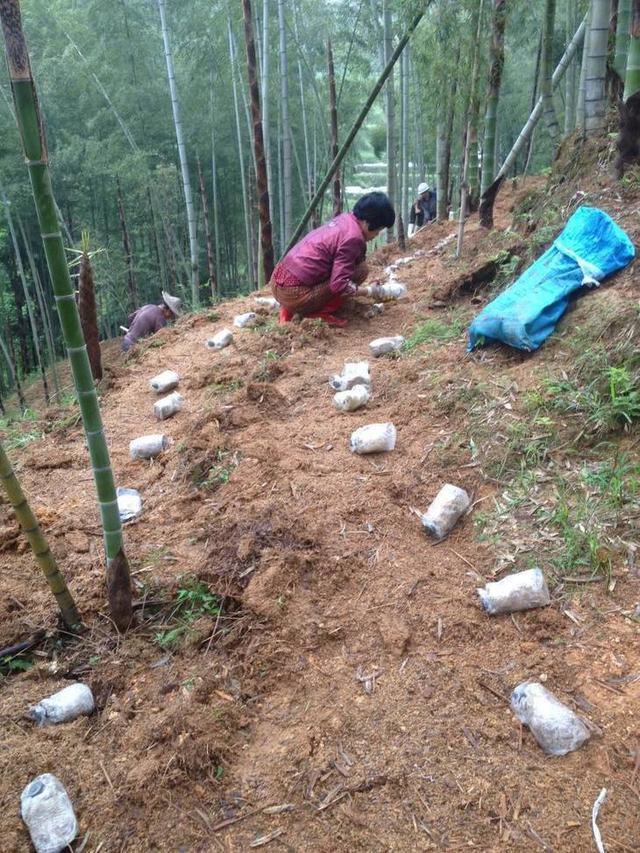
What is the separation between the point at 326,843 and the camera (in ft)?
4.07

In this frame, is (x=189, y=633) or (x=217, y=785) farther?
(x=189, y=633)

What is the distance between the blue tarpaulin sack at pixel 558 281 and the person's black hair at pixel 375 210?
4.13 feet

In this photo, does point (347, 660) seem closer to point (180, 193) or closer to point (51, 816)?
point (51, 816)

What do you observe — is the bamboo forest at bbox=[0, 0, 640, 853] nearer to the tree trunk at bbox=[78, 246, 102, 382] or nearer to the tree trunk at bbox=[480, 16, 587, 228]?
the tree trunk at bbox=[78, 246, 102, 382]

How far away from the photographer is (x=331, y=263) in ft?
13.2

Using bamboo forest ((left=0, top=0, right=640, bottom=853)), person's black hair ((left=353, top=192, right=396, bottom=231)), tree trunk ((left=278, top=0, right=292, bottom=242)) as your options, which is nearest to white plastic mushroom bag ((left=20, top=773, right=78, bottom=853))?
bamboo forest ((left=0, top=0, right=640, bottom=853))

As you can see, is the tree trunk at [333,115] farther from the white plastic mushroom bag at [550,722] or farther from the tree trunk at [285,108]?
the white plastic mushroom bag at [550,722]

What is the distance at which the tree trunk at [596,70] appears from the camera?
3.85 metres

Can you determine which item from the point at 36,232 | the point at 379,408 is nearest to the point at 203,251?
the point at 36,232

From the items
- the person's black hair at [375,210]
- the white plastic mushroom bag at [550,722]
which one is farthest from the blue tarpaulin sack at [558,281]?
the white plastic mushroom bag at [550,722]

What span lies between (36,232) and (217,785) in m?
11.9

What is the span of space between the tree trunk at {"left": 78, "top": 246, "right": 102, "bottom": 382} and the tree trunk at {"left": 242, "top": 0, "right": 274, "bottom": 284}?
242cm

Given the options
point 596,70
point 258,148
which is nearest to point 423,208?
point 258,148

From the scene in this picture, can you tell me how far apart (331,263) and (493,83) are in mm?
2949
